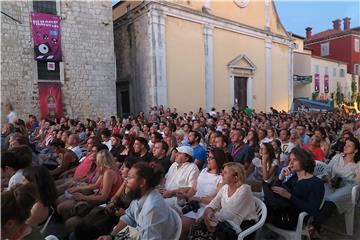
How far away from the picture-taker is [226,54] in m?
20.5

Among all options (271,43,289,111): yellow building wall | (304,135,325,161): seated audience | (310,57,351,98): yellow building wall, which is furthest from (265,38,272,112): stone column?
(304,135,325,161): seated audience

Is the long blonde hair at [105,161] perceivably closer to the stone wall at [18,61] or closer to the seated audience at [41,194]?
the seated audience at [41,194]

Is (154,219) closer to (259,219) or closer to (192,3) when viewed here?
(259,219)

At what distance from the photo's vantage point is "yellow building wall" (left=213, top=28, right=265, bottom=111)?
65.9 ft

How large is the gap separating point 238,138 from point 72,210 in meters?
3.18

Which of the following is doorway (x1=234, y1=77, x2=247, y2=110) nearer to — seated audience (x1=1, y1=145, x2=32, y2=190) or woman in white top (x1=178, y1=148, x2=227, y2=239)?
woman in white top (x1=178, y1=148, x2=227, y2=239)

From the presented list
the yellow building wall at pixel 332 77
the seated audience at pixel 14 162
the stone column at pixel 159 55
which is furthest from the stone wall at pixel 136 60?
the yellow building wall at pixel 332 77

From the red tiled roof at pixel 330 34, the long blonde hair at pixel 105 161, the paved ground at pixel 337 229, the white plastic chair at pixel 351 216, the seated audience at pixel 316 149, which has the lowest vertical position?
the paved ground at pixel 337 229

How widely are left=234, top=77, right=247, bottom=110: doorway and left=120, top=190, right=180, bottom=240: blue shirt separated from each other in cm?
1859

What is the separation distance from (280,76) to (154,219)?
23.5 metres

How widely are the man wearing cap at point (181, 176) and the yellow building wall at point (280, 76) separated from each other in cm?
2053

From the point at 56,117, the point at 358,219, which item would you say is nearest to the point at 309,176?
the point at 358,219

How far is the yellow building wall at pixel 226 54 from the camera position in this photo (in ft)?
65.9

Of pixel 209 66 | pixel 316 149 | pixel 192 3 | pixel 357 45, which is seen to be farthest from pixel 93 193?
pixel 357 45
